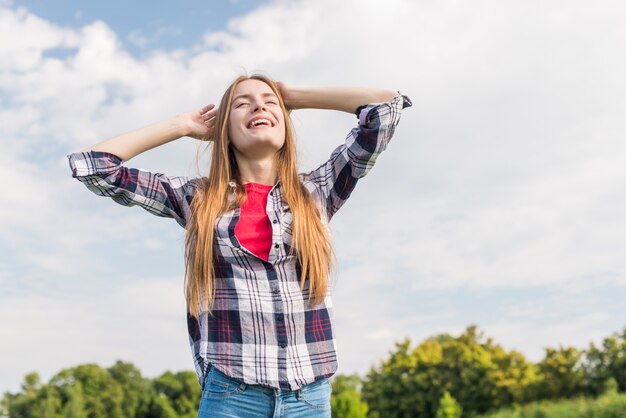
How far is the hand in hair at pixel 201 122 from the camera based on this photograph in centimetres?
307

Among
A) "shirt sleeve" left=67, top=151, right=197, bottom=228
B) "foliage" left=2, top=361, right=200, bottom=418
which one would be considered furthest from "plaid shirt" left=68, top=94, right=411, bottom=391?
"foliage" left=2, top=361, right=200, bottom=418

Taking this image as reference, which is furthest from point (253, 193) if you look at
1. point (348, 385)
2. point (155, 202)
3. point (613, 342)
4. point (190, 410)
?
point (190, 410)

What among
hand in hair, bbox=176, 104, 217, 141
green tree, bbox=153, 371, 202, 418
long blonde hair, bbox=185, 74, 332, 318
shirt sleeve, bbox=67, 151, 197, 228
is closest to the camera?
long blonde hair, bbox=185, 74, 332, 318

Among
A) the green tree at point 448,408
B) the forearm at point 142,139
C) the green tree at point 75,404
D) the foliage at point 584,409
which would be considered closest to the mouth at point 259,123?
the forearm at point 142,139

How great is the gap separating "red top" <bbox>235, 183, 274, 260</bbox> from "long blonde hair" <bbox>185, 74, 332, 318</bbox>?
41 mm

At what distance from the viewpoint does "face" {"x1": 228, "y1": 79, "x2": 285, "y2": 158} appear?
9.34 feet

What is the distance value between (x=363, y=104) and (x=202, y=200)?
29.9 inches

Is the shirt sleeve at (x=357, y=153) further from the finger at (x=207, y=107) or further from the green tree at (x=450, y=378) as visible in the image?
the green tree at (x=450, y=378)

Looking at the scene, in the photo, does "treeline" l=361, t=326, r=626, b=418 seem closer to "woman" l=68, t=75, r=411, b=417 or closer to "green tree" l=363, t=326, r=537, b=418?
"green tree" l=363, t=326, r=537, b=418

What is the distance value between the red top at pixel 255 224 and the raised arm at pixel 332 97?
18.1 inches

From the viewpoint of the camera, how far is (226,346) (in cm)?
250

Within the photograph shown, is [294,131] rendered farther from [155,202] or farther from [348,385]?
[348,385]

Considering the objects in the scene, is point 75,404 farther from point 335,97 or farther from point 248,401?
point 248,401

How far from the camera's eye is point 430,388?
2753 cm
